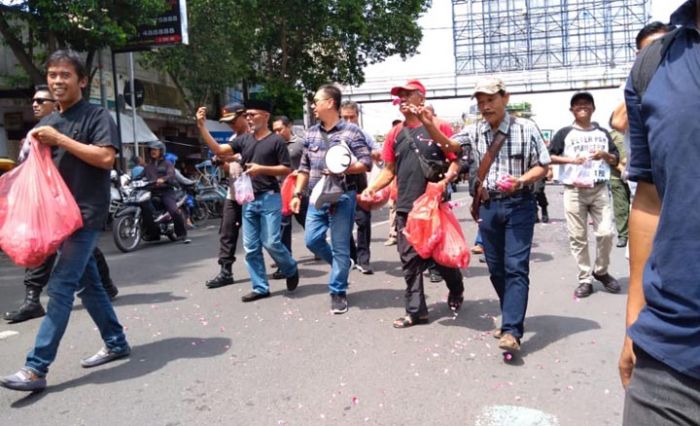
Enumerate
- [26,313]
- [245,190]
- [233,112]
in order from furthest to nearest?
[233,112] < [245,190] < [26,313]

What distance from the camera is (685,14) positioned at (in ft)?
4.94

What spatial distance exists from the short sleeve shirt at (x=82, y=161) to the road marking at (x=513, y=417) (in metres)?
2.48

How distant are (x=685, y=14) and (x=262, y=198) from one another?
15.2 ft

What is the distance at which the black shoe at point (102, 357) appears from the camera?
4133 millimetres

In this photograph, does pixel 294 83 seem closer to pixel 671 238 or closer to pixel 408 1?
pixel 408 1

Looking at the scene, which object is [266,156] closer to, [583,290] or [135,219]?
[583,290]

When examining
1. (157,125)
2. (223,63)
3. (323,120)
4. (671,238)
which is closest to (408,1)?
(223,63)

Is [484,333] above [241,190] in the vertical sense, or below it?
below

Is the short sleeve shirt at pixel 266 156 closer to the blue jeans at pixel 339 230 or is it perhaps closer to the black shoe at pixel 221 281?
the blue jeans at pixel 339 230

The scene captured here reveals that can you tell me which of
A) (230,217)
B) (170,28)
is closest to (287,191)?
(230,217)

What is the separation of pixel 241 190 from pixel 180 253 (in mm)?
3914

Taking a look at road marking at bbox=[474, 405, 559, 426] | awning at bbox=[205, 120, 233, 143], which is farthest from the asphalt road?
awning at bbox=[205, 120, 233, 143]

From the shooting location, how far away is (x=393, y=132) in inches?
202

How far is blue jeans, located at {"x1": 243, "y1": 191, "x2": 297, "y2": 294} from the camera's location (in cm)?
580
